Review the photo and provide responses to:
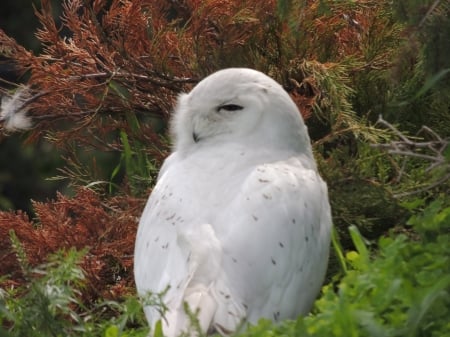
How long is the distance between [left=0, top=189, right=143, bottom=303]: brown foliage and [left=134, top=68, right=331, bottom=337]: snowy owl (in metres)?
0.64

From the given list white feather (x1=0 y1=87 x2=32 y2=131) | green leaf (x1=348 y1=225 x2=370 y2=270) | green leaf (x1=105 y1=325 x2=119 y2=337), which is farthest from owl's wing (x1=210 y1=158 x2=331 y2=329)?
white feather (x1=0 y1=87 x2=32 y2=131)

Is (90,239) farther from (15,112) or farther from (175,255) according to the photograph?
(175,255)

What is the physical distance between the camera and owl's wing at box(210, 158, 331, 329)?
14.3 feet

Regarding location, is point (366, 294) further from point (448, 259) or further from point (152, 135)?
point (152, 135)

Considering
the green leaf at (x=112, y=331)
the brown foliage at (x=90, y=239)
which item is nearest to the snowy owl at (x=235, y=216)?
the green leaf at (x=112, y=331)

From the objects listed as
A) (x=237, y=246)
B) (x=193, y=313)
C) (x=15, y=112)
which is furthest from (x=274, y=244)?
(x=15, y=112)

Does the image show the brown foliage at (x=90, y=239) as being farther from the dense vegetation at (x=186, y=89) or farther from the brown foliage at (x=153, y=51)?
the brown foliage at (x=153, y=51)

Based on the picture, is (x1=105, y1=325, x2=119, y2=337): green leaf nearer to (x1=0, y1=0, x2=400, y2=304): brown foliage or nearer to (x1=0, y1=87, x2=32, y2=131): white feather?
(x1=0, y1=0, x2=400, y2=304): brown foliage

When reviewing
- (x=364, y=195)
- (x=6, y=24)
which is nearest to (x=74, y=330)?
(x=364, y=195)

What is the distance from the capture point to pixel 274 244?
4480mm

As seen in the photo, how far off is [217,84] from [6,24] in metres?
7.59

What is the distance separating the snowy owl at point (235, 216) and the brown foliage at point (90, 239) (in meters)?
0.64

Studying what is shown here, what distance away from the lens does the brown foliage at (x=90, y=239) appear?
5.72 metres

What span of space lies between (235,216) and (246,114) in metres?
0.71
